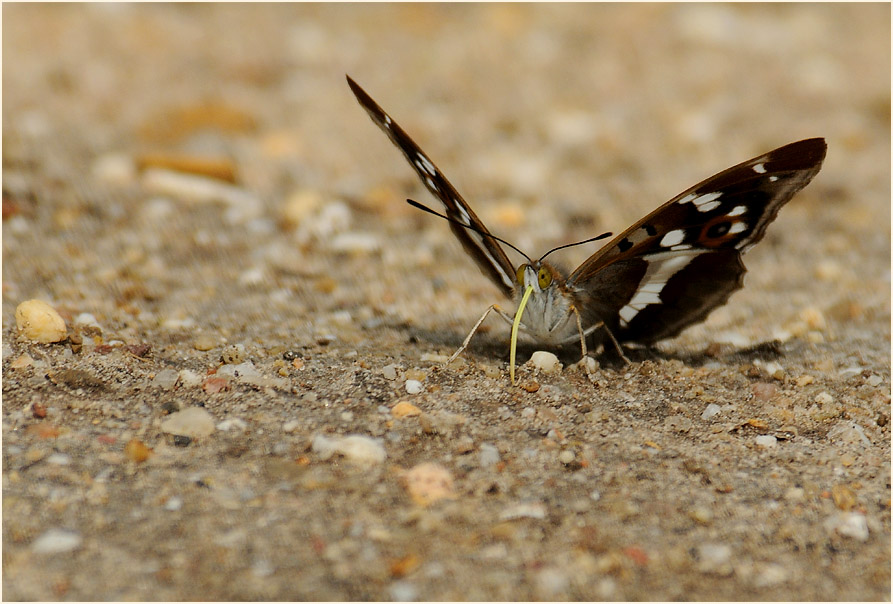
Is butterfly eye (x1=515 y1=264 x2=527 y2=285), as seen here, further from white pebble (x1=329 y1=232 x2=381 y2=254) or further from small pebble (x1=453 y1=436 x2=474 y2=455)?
white pebble (x1=329 y1=232 x2=381 y2=254)

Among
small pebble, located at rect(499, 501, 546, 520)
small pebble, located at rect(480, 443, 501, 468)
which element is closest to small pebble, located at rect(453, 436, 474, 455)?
small pebble, located at rect(480, 443, 501, 468)

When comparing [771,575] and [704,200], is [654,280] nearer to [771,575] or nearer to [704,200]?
[704,200]

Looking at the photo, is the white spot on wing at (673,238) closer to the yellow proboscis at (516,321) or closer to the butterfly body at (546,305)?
the butterfly body at (546,305)

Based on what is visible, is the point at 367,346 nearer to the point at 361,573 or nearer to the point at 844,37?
the point at 361,573

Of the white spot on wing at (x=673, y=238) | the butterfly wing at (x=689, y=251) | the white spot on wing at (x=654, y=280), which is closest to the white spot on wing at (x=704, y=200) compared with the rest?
the butterfly wing at (x=689, y=251)

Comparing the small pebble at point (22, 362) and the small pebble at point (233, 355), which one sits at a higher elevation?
the small pebble at point (22, 362)

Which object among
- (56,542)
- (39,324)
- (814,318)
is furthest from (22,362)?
(814,318)
